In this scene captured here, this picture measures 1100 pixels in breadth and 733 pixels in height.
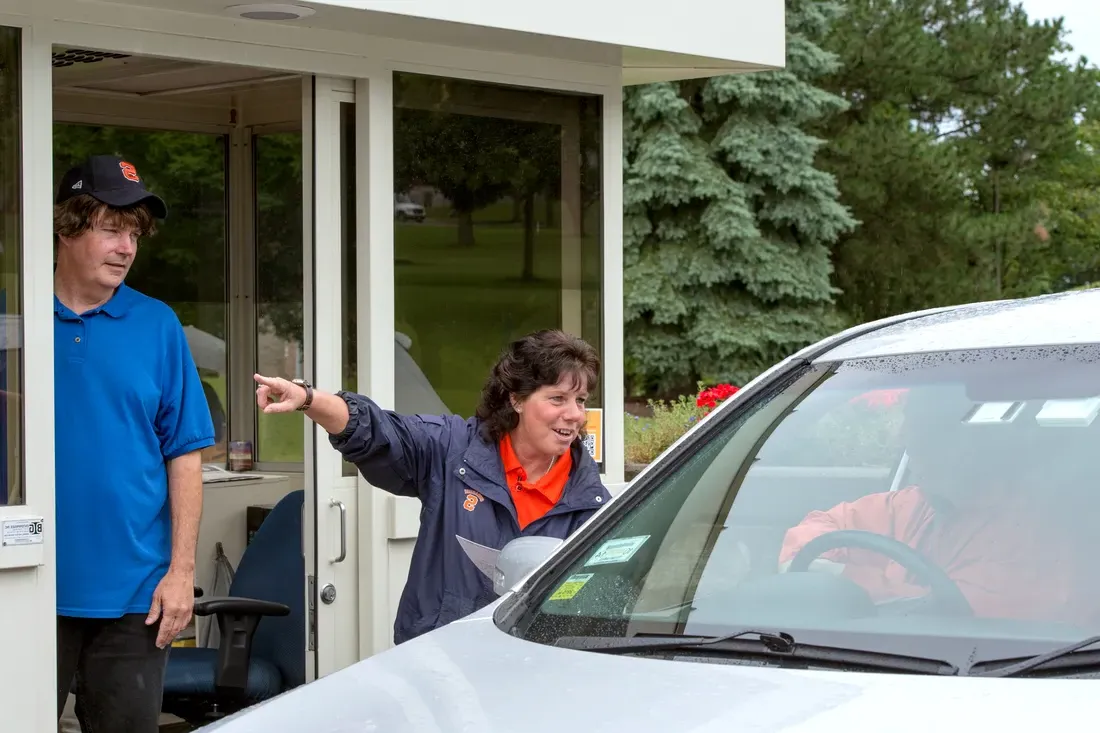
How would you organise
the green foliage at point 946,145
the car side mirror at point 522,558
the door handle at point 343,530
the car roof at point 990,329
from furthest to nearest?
1. the green foliage at point 946,145
2. the door handle at point 343,530
3. the car side mirror at point 522,558
4. the car roof at point 990,329

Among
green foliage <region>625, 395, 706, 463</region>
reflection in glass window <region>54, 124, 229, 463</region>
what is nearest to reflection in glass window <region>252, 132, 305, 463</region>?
reflection in glass window <region>54, 124, 229, 463</region>

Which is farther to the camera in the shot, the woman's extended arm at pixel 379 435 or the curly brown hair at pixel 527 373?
the curly brown hair at pixel 527 373

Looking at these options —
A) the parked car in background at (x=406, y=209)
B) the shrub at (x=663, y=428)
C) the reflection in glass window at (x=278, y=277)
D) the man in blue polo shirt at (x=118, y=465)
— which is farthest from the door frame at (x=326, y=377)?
the shrub at (x=663, y=428)

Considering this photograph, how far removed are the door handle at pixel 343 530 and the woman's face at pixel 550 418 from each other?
116 centimetres

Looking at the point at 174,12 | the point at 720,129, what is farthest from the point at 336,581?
the point at 720,129

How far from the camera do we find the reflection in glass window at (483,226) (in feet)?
18.7

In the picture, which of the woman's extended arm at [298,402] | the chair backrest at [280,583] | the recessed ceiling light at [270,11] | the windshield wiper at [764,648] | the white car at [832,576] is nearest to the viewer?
the white car at [832,576]

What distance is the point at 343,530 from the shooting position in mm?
5465

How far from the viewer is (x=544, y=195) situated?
6.08m

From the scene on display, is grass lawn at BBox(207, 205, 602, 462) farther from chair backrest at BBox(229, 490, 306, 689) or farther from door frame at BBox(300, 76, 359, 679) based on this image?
chair backrest at BBox(229, 490, 306, 689)

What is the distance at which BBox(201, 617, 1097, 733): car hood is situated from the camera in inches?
87.4

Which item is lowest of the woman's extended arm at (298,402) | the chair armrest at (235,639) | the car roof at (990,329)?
the chair armrest at (235,639)

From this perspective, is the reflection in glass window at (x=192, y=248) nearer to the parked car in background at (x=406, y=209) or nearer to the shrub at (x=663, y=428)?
the parked car in background at (x=406, y=209)

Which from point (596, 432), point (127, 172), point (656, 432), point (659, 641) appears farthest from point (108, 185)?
point (656, 432)
